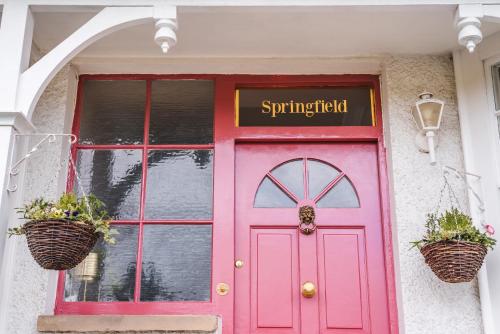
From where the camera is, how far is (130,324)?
3822mm

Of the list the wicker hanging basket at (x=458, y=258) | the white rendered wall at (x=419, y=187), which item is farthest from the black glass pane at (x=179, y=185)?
the wicker hanging basket at (x=458, y=258)

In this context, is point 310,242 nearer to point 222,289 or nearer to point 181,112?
point 222,289

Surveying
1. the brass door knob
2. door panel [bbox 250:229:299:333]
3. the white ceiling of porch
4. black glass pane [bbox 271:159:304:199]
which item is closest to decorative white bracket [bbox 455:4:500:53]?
the white ceiling of porch

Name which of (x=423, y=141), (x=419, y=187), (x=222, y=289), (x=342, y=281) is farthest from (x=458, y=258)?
(x=222, y=289)

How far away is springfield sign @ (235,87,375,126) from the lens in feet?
14.9

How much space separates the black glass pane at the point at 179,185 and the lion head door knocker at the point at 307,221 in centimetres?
61

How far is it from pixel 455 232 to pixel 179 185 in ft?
5.98

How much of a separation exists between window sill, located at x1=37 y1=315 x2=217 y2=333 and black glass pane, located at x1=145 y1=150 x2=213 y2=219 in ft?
2.41

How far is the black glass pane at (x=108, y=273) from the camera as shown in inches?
164

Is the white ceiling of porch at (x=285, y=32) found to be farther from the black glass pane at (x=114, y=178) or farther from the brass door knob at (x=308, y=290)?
the brass door knob at (x=308, y=290)

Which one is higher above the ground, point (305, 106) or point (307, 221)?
point (305, 106)

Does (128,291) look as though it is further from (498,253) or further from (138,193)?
(498,253)

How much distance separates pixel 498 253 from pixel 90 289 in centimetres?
257

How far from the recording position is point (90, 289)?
13.7 ft
